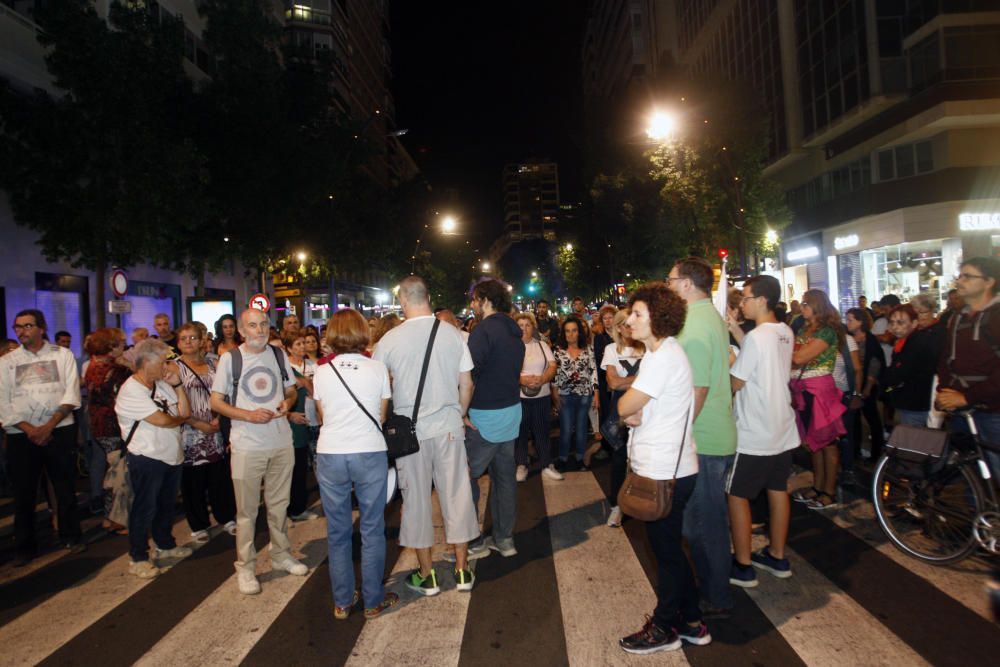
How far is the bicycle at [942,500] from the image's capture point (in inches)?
184

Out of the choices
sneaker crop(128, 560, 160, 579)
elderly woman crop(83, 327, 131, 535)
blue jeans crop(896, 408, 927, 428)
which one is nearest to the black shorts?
blue jeans crop(896, 408, 927, 428)

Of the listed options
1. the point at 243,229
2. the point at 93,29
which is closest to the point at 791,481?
the point at 93,29

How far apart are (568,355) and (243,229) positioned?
54.2ft

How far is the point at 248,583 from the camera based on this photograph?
488 centimetres

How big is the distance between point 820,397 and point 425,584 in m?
3.92

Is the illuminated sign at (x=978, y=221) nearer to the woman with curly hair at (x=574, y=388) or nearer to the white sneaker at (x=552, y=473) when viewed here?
the woman with curly hair at (x=574, y=388)

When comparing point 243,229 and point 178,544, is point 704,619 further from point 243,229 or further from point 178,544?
point 243,229

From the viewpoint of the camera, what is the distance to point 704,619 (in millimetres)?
4133

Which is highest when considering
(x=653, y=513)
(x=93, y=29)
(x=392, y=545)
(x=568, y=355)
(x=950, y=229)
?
(x=93, y=29)

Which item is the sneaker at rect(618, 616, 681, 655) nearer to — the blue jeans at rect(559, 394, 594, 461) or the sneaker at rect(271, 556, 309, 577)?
the sneaker at rect(271, 556, 309, 577)

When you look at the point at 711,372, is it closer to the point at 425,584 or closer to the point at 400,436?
the point at 400,436

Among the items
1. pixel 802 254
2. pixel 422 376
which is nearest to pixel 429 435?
pixel 422 376

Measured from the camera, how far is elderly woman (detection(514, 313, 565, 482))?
305 inches

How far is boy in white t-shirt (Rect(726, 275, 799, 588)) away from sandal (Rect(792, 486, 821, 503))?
2.14m
